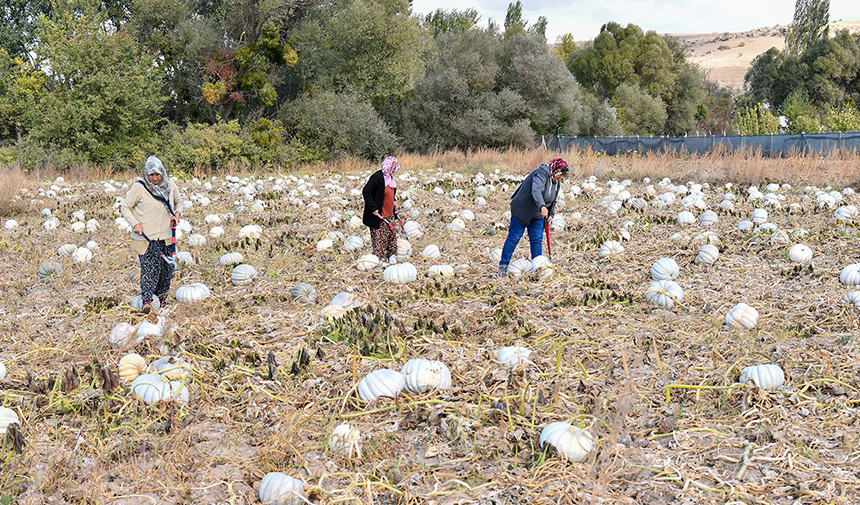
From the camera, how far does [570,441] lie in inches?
106

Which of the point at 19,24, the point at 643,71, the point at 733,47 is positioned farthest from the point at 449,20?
the point at 733,47

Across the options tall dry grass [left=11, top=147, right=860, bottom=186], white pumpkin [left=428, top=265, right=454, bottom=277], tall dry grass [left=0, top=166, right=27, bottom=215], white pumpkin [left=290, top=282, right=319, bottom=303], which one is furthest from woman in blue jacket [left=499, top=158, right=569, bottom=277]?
tall dry grass [left=0, top=166, right=27, bottom=215]

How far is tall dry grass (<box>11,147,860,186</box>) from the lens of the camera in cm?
1223

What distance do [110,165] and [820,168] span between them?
17800mm

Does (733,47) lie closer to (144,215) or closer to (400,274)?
(400,274)

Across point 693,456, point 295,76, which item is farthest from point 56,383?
point 295,76

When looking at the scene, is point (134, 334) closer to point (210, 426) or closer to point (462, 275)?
point (210, 426)

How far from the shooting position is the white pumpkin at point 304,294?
5.09 metres

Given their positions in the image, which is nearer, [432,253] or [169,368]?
[169,368]

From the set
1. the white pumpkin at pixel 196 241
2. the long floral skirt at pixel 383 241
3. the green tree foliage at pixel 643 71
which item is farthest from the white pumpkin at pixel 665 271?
the green tree foliage at pixel 643 71

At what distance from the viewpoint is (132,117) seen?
64.7ft

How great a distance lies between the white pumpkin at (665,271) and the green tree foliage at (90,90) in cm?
1797

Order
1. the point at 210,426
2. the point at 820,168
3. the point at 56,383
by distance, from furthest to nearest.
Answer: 1. the point at 820,168
2. the point at 56,383
3. the point at 210,426

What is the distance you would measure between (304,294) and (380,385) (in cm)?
200
